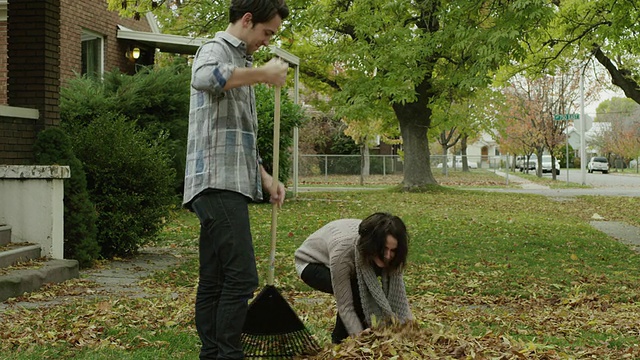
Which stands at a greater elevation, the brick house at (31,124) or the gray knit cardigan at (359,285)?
the brick house at (31,124)

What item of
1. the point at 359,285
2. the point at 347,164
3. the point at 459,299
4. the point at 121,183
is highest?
the point at 347,164

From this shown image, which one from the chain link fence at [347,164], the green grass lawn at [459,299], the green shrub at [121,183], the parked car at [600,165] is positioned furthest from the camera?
the parked car at [600,165]

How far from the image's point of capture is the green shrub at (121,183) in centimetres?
949

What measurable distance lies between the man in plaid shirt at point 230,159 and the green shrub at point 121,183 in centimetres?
599

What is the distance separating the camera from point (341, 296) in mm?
4320

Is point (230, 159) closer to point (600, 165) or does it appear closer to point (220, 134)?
point (220, 134)

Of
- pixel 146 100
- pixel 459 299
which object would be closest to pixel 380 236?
pixel 459 299

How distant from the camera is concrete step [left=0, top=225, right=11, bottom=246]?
316 inches

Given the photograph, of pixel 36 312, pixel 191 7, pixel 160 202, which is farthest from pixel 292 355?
pixel 191 7

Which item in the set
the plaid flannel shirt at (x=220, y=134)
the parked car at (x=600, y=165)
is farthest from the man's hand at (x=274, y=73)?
the parked car at (x=600, y=165)

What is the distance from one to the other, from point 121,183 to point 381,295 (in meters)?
6.15

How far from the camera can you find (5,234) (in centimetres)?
809

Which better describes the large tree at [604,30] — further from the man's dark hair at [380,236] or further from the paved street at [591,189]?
the man's dark hair at [380,236]

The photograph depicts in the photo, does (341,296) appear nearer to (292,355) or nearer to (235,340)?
(292,355)
